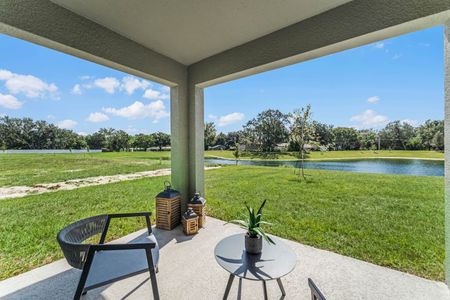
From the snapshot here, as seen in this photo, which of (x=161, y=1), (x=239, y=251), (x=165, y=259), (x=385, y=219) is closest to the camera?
(x=239, y=251)

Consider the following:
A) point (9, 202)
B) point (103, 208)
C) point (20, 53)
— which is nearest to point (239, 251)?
point (103, 208)

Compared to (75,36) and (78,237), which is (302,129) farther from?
(78,237)

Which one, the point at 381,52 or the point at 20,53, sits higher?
the point at 381,52

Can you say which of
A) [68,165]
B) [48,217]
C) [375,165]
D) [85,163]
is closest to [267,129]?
[375,165]

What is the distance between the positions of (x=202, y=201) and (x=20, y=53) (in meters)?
3.27

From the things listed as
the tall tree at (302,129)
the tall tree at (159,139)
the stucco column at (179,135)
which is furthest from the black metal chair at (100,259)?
the tall tree at (302,129)

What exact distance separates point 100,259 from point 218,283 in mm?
1042

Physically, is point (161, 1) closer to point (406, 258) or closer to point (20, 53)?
point (20, 53)

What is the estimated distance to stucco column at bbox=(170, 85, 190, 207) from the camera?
3.13 metres

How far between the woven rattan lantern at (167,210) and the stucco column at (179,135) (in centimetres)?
29

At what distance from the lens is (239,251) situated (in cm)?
146

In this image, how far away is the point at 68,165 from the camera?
342 centimetres

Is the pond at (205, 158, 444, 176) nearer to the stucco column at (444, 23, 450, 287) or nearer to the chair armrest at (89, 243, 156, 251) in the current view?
the stucco column at (444, 23, 450, 287)

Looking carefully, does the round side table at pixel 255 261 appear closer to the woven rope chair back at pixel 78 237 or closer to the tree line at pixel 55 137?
the woven rope chair back at pixel 78 237
